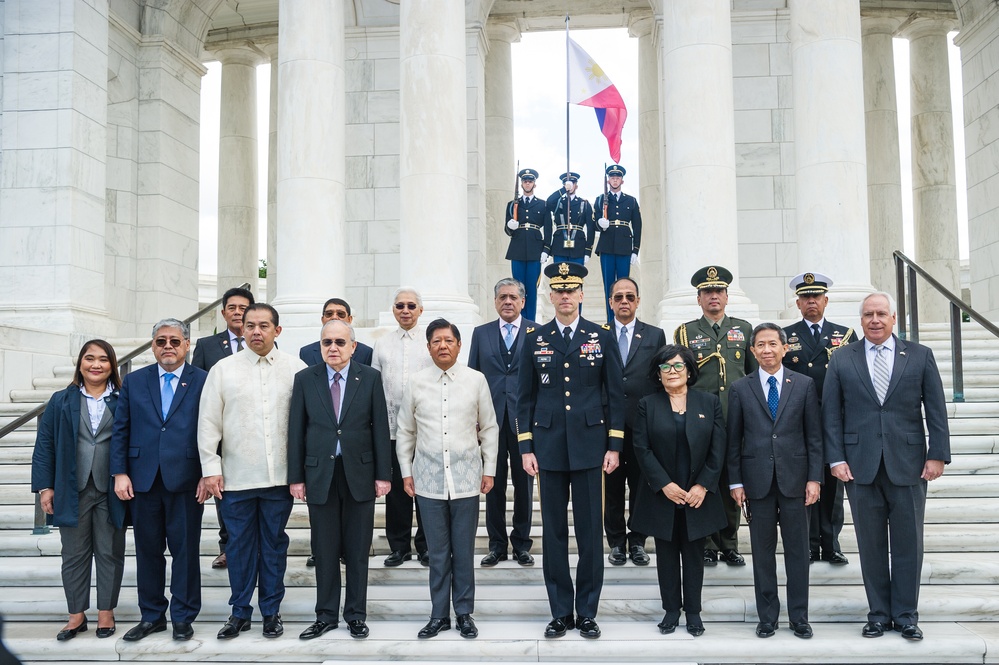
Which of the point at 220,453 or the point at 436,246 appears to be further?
the point at 436,246

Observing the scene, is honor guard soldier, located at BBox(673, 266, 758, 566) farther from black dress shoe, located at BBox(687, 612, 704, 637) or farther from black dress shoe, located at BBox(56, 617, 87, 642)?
black dress shoe, located at BBox(56, 617, 87, 642)

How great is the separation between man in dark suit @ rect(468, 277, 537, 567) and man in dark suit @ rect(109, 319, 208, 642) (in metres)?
2.54

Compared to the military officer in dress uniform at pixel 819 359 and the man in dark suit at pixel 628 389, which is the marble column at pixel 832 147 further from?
the man in dark suit at pixel 628 389

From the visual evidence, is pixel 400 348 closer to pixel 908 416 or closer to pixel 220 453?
pixel 220 453

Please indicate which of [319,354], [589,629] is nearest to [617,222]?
[319,354]

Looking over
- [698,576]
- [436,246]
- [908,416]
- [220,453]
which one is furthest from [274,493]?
[436,246]

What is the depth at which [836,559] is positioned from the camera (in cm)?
819

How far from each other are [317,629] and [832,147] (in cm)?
973

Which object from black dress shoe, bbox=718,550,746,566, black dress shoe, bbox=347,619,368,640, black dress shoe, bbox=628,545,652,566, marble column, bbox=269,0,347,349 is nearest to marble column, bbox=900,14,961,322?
marble column, bbox=269,0,347,349

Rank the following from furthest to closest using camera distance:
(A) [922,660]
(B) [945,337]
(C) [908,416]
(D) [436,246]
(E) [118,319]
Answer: (E) [118,319] < (B) [945,337] < (D) [436,246] < (C) [908,416] < (A) [922,660]

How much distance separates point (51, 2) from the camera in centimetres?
1500

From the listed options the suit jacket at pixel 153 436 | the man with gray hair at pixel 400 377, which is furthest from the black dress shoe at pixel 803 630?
the suit jacket at pixel 153 436

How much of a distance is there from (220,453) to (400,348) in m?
1.97

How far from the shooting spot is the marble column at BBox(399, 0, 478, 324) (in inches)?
504
